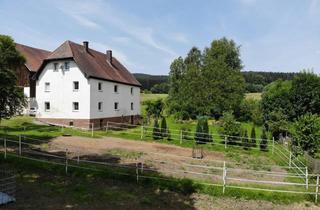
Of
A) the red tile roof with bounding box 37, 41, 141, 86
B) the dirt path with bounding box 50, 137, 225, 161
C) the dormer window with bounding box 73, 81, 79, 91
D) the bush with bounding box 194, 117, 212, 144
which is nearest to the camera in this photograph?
the dirt path with bounding box 50, 137, 225, 161

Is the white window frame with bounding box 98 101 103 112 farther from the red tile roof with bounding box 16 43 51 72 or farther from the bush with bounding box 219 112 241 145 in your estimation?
the bush with bounding box 219 112 241 145

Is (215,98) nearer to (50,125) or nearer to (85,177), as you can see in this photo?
(50,125)

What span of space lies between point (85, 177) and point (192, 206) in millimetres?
5620

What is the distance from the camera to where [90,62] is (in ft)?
120

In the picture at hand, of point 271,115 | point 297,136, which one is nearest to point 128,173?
point 297,136

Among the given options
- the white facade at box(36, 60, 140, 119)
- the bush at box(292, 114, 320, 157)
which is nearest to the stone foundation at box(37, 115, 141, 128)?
the white facade at box(36, 60, 140, 119)

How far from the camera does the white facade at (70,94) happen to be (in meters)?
34.0

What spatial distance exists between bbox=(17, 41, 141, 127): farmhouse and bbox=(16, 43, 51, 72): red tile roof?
426cm

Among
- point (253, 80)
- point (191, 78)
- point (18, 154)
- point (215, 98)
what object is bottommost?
point (18, 154)

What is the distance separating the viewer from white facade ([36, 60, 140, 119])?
34000 millimetres

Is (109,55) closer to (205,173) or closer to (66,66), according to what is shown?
(66,66)

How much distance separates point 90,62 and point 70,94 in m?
4.46

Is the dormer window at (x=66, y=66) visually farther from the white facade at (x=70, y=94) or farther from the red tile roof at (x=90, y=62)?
the red tile roof at (x=90, y=62)

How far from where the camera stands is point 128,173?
50.6 feet
